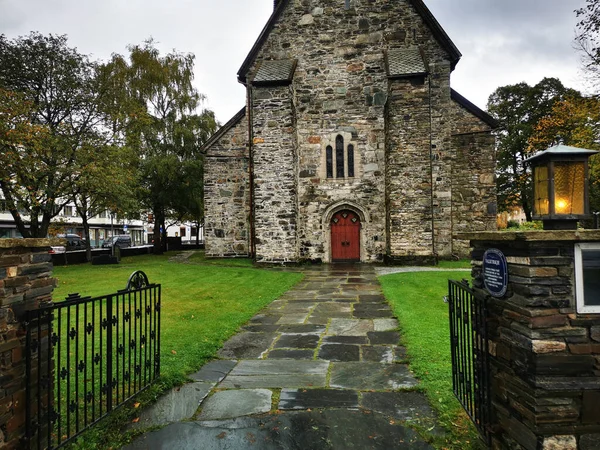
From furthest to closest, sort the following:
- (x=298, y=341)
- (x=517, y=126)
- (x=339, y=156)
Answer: (x=517, y=126)
(x=339, y=156)
(x=298, y=341)

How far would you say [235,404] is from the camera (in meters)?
3.69

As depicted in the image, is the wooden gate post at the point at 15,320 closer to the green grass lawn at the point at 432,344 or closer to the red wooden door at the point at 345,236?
the green grass lawn at the point at 432,344

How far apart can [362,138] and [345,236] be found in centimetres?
428

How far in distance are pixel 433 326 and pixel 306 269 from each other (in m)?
9.03

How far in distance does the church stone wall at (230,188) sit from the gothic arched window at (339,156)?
519 centimetres

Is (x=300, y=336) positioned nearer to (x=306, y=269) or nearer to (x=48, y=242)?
(x=48, y=242)

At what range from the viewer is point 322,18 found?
16.8m

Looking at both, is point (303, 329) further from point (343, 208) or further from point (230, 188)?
point (230, 188)

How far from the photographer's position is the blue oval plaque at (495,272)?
2627 millimetres

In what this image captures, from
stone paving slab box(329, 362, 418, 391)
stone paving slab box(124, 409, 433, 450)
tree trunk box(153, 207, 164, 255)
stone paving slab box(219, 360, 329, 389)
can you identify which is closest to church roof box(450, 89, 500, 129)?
stone paving slab box(329, 362, 418, 391)

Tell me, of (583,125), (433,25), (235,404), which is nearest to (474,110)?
(433,25)

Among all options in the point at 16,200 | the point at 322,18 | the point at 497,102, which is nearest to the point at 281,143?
the point at 322,18

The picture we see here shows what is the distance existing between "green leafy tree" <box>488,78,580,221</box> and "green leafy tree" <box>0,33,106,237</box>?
2907cm

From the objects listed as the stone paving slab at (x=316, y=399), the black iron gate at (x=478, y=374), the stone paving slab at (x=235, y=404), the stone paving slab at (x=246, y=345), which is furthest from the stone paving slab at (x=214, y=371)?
the black iron gate at (x=478, y=374)
